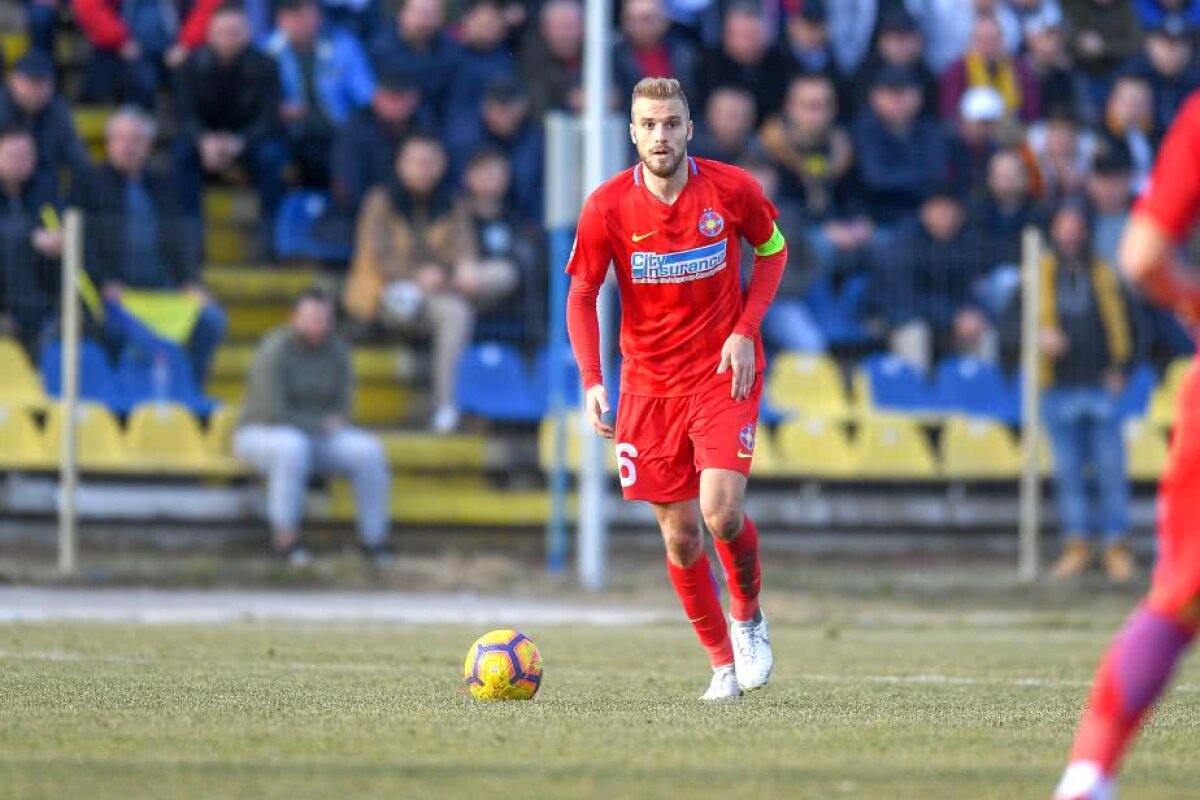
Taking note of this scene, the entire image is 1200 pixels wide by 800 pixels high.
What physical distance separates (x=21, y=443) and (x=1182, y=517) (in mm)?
11527

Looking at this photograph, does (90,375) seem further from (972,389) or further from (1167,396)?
(1167,396)

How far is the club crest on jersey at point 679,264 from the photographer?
818 centimetres

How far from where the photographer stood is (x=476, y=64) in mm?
17766

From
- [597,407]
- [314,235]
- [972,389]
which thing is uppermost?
[314,235]

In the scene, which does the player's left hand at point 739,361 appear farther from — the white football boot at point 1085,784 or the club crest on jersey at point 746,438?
the white football boot at point 1085,784

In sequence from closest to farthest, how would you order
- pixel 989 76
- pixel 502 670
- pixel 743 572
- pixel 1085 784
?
pixel 1085 784 < pixel 502 670 < pixel 743 572 < pixel 989 76

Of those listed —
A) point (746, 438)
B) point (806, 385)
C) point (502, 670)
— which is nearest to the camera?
point (502, 670)

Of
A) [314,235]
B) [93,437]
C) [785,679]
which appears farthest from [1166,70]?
[785,679]

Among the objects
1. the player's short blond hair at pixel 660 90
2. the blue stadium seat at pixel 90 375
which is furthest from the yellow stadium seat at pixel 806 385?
the player's short blond hair at pixel 660 90

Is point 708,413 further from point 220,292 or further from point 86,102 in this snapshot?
point 86,102

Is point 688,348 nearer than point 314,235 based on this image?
Yes

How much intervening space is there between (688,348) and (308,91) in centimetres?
1006

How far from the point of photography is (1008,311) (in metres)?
16.7

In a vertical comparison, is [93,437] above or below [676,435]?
below
